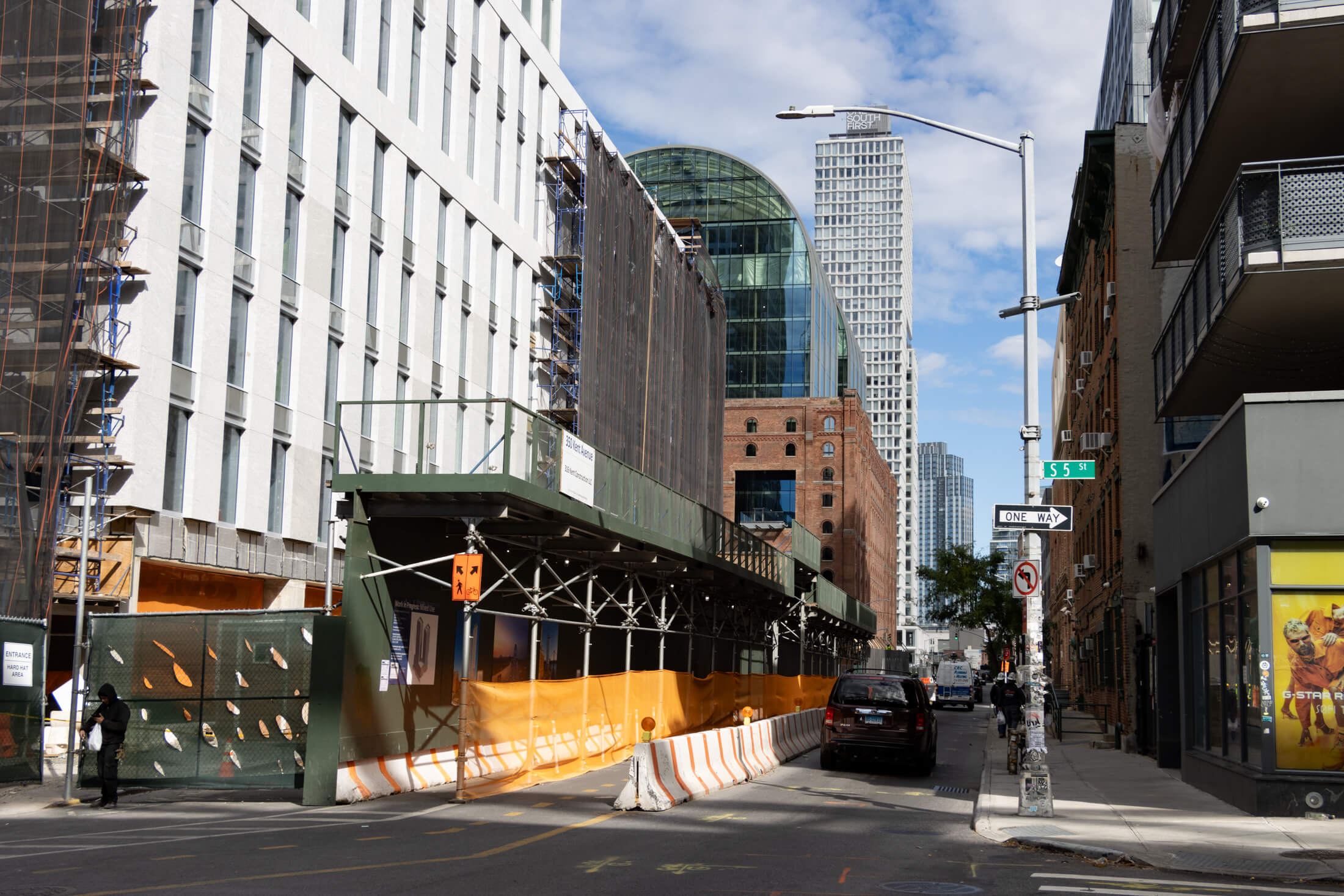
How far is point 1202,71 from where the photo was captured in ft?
64.7

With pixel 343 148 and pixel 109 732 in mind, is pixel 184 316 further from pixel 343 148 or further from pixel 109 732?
pixel 109 732

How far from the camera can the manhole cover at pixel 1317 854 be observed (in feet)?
40.2

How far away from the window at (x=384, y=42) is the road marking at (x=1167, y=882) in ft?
104

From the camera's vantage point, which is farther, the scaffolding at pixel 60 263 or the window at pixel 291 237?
the window at pixel 291 237

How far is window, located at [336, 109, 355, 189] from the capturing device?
34781 millimetres

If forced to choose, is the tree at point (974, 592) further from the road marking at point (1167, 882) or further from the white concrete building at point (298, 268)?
the road marking at point (1167, 882)

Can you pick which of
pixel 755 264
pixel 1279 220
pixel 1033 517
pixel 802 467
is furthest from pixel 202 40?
pixel 802 467

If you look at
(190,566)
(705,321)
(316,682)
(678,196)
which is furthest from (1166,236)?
(678,196)

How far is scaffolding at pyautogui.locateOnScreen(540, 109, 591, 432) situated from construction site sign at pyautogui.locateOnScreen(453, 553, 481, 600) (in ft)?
96.5

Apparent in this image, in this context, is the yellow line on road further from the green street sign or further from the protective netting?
the green street sign

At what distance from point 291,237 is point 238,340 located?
361 cm

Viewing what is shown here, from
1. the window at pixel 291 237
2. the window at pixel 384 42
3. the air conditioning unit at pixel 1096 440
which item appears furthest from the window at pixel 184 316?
the air conditioning unit at pixel 1096 440

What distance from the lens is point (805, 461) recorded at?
112 meters

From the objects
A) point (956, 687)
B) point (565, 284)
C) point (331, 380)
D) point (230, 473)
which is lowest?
point (956, 687)
